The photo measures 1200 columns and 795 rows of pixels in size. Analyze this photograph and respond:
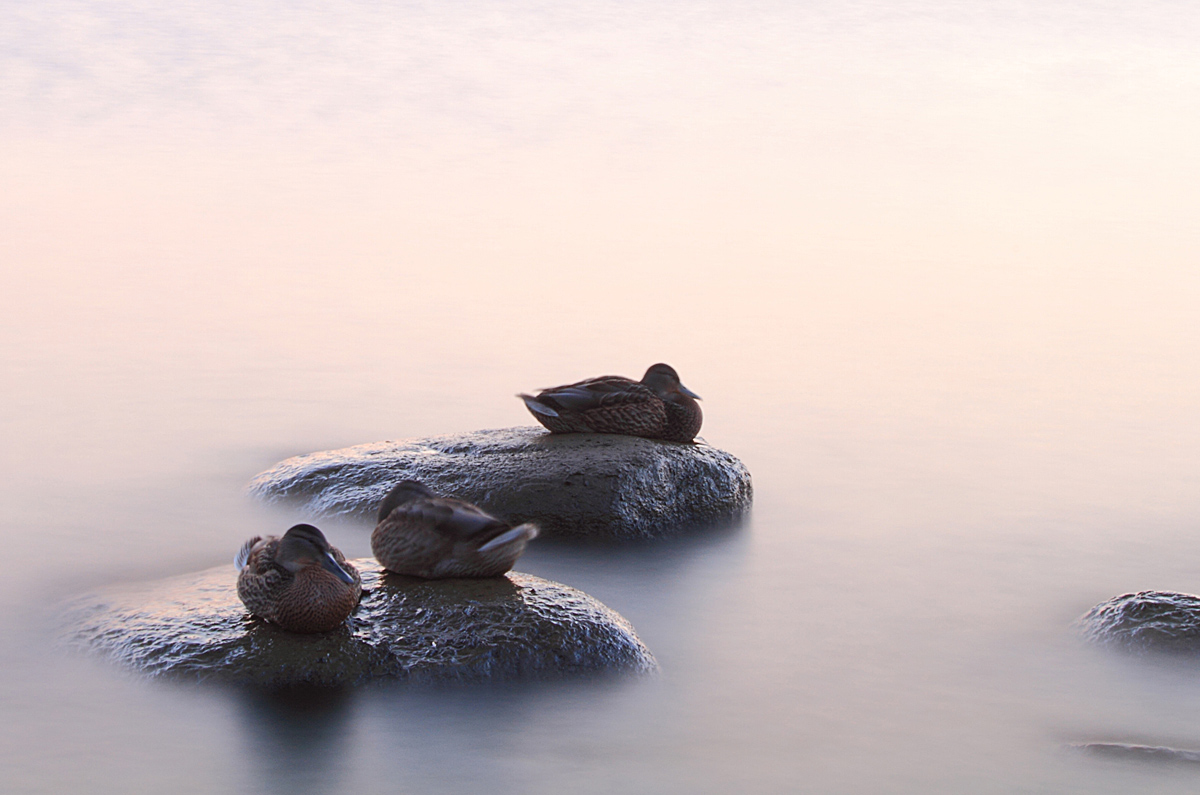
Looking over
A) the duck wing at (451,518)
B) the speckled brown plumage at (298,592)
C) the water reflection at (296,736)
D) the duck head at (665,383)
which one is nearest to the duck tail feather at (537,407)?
the duck head at (665,383)

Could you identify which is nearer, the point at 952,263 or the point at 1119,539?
the point at 1119,539

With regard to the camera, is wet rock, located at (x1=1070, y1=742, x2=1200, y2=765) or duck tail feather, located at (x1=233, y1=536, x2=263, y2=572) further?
duck tail feather, located at (x1=233, y1=536, x2=263, y2=572)

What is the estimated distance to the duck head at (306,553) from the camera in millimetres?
5578

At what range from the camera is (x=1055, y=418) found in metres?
10.6

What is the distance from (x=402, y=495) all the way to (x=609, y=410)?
2.29m

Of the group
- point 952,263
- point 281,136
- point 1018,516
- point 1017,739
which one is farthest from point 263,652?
point 281,136

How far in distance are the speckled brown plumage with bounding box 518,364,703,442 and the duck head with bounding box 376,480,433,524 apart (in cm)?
212

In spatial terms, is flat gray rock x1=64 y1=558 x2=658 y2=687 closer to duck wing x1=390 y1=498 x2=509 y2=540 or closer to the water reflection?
the water reflection

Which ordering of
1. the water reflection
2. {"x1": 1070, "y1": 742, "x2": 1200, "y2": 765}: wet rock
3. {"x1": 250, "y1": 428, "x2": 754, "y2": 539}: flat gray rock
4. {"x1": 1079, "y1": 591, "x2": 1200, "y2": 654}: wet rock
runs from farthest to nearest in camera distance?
{"x1": 250, "y1": 428, "x2": 754, "y2": 539}: flat gray rock < {"x1": 1079, "y1": 591, "x2": 1200, "y2": 654}: wet rock < {"x1": 1070, "y1": 742, "x2": 1200, "y2": 765}: wet rock < the water reflection

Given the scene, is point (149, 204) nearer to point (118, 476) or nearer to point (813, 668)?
point (118, 476)

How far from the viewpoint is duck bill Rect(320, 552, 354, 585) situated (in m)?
5.56

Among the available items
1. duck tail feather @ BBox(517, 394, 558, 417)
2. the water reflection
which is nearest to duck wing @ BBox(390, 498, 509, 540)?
the water reflection

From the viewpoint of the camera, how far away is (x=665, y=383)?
8.83m

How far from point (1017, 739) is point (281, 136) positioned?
667 inches
